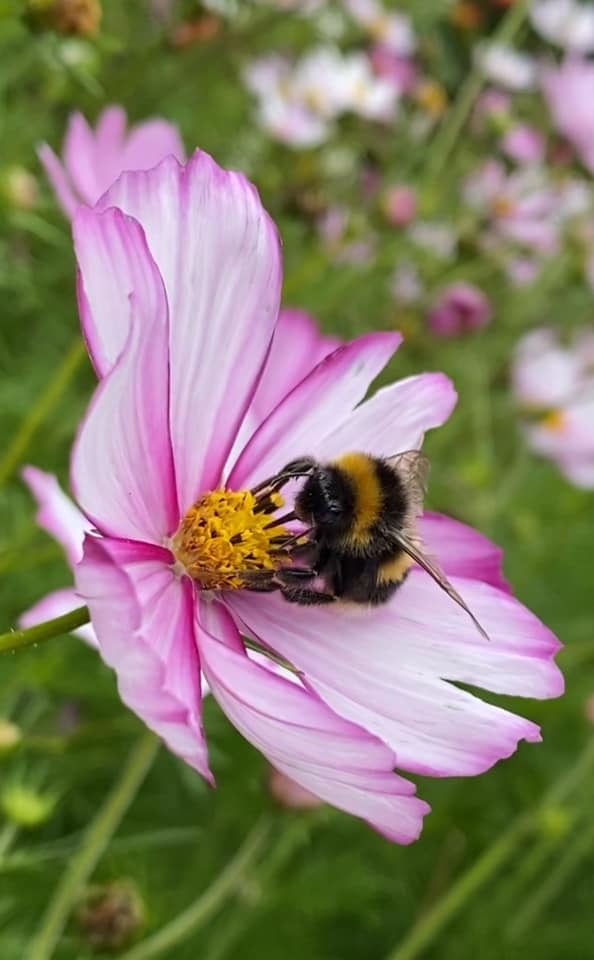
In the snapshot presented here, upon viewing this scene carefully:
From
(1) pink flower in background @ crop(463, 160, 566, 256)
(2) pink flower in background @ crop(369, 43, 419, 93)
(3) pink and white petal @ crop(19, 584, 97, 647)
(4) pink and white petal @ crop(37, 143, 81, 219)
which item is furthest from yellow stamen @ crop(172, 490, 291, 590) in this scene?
(2) pink flower in background @ crop(369, 43, 419, 93)

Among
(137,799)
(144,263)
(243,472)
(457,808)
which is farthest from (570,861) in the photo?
(144,263)

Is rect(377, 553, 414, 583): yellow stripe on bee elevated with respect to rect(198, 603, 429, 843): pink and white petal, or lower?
lower

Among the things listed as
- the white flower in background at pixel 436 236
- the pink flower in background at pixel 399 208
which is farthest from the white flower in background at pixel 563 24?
the pink flower in background at pixel 399 208

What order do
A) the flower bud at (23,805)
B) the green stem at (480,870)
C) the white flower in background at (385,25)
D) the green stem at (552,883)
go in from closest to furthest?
1. the flower bud at (23,805)
2. the green stem at (480,870)
3. the green stem at (552,883)
4. the white flower in background at (385,25)

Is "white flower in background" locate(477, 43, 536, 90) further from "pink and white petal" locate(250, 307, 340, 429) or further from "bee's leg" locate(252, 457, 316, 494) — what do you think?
"bee's leg" locate(252, 457, 316, 494)

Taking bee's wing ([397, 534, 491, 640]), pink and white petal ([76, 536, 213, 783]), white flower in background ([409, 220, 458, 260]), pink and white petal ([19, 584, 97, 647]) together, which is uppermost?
pink and white petal ([76, 536, 213, 783])

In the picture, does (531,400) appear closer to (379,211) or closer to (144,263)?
(379,211)

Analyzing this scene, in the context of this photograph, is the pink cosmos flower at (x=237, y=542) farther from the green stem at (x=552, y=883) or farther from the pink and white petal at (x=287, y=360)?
the green stem at (x=552, y=883)
